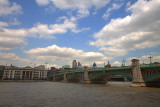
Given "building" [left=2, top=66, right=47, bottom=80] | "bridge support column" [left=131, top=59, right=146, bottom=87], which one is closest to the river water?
"bridge support column" [left=131, top=59, right=146, bottom=87]

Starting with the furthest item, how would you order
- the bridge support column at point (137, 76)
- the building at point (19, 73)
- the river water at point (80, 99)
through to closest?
the building at point (19, 73)
the bridge support column at point (137, 76)
the river water at point (80, 99)

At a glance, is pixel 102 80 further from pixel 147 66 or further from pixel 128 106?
pixel 128 106

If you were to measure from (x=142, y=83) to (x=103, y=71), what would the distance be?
28.2 metres

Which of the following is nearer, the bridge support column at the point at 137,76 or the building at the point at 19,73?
the bridge support column at the point at 137,76

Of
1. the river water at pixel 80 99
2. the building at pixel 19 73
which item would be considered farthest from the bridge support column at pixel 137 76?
the building at pixel 19 73

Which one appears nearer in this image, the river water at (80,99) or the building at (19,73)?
the river water at (80,99)

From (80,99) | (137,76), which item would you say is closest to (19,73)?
(137,76)

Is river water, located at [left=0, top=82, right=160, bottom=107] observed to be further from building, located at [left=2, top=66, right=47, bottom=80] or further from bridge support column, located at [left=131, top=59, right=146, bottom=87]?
building, located at [left=2, top=66, right=47, bottom=80]

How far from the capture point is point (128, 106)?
2180cm

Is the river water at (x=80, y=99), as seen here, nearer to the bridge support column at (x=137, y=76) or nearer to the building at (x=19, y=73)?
the bridge support column at (x=137, y=76)

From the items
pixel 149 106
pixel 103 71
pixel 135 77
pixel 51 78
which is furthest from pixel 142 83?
pixel 51 78

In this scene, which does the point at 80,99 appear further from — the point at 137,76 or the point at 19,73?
the point at 19,73

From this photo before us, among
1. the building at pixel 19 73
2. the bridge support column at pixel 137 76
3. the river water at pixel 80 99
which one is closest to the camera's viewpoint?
the river water at pixel 80 99

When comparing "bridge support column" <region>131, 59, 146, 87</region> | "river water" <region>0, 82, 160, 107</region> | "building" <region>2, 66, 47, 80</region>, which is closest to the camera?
"river water" <region>0, 82, 160, 107</region>
